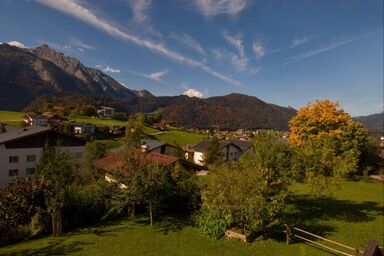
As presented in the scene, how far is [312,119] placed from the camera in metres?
40.6

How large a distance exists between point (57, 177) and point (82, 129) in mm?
67321

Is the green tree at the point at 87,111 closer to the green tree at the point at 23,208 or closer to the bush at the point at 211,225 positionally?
the green tree at the point at 23,208

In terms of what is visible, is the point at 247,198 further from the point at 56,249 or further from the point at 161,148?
the point at 161,148

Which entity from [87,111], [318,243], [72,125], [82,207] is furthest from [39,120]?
[318,243]

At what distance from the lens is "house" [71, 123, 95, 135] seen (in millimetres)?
87981

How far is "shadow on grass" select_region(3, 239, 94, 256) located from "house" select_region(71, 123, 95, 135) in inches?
2958

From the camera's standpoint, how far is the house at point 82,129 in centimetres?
8798


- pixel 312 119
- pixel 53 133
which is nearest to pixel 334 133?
pixel 312 119

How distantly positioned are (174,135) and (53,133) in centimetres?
6786

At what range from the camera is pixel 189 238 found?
18.1 m

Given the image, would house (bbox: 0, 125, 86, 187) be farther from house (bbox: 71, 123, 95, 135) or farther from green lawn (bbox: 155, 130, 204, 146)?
green lawn (bbox: 155, 130, 204, 146)

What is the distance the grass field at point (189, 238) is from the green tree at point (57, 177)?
A: 1.49 m

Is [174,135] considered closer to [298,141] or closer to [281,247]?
[298,141]

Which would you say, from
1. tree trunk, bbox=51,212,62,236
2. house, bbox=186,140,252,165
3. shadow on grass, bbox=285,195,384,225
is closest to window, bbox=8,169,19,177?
tree trunk, bbox=51,212,62,236
